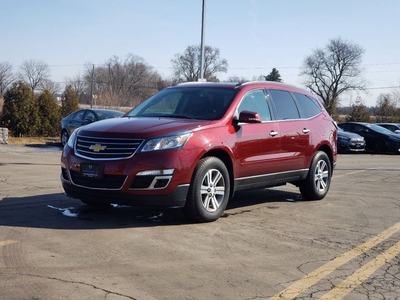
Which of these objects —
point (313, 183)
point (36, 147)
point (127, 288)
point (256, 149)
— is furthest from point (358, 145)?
point (127, 288)

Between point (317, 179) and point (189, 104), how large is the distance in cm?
265

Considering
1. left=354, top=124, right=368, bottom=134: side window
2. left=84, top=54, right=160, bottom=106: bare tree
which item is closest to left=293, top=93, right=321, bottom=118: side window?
left=354, top=124, right=368, bottom=134: side window

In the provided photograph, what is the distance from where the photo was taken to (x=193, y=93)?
293 inches

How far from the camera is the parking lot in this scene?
4055mm

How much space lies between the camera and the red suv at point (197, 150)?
595 centimetres

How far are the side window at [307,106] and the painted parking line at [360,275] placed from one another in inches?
132

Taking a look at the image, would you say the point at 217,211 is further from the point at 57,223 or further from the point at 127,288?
the point at 127,288

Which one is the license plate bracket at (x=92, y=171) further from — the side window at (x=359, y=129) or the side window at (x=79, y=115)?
the side window at (x=359, y=129)

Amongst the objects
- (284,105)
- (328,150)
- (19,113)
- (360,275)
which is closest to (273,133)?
(284,105)

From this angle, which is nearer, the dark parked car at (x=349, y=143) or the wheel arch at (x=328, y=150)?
the wheel arch at (x=328, y=150)

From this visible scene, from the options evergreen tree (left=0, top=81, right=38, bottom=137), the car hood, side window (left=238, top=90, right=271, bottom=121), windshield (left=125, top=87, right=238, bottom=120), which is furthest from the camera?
evergreen tree (left=0, top=81, right=38, bottom=137)

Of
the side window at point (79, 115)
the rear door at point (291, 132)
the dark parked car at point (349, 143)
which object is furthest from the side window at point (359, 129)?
the rear door at point (291, 132)

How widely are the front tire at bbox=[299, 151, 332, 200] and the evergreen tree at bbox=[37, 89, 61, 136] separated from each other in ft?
60.0

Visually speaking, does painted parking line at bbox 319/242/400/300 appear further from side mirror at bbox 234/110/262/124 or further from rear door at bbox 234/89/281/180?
side mirror at bbox 234/110/262/124
